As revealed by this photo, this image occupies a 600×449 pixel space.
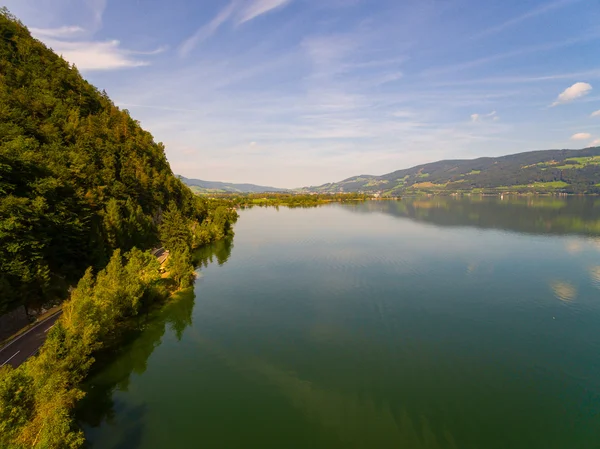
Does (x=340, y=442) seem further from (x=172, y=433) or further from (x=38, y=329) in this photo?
(x=38, y=329)

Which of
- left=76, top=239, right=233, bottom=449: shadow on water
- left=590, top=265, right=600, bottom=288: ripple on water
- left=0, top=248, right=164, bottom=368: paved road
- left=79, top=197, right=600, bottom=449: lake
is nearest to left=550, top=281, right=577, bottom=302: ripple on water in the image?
left=79, top=197, right=600, bottom=449: lake

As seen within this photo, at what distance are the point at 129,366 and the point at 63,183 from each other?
99.6 feet

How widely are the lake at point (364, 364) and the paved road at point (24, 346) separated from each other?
6668mm

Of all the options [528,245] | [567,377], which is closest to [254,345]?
[567,377]

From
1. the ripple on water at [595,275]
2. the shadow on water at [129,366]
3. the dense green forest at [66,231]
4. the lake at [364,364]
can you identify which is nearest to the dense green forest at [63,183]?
the dense green forest at [66,231]

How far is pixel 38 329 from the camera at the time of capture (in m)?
33.8

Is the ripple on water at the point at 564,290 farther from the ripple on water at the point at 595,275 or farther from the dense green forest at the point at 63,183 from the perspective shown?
the dense green forest at the point at 63,183

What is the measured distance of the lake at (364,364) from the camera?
83.5ft

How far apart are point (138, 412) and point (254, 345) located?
1470cm

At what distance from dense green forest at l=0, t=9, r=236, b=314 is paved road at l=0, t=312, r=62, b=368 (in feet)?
11.1

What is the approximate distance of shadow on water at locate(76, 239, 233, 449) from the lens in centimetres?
2617

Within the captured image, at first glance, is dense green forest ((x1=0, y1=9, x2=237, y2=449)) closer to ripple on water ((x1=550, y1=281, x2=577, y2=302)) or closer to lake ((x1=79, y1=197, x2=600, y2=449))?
lake ((x1=79, y1=197, x2=600, y2=449))

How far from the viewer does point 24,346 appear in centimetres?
3047

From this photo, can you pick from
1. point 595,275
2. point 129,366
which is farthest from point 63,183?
point 595,275
